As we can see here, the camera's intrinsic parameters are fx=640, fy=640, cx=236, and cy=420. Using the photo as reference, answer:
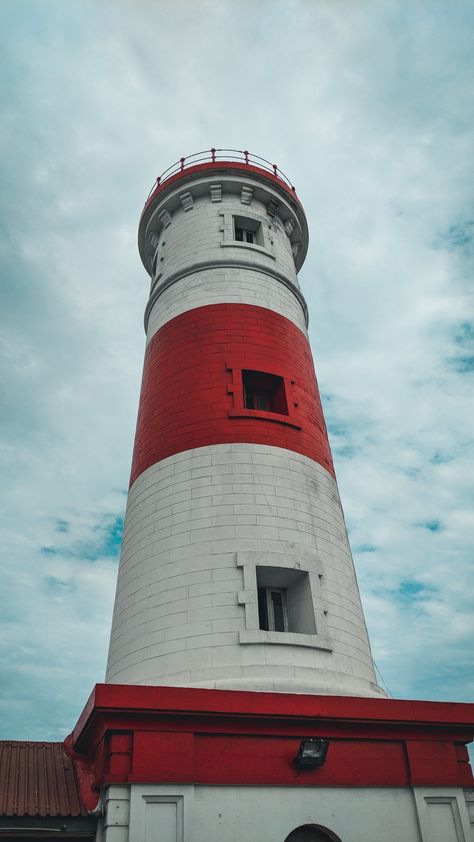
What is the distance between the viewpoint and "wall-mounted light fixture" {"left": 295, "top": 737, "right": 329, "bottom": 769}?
29.7ft

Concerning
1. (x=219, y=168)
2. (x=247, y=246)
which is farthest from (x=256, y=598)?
(x=219, y=168)

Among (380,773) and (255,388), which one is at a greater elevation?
(255,388)

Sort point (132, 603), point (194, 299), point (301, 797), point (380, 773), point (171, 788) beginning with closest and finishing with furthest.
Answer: point (171, 788)
point (301, 797)
point (380, 773)
point (132, 603)
point (194, 299)

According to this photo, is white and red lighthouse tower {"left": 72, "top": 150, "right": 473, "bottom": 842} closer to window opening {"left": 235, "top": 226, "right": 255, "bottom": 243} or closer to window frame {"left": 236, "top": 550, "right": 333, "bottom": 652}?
window frame {"left": 236, "top": 550, "right": 333, "bottom": 652}

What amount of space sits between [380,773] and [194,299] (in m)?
10.5

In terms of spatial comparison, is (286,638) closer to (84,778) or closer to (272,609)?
(272,609)

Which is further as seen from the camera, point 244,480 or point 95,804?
point 244,480

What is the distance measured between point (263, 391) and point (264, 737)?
726 cm

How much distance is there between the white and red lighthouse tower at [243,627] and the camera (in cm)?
865

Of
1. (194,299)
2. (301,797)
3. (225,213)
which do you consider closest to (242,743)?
(301,797)

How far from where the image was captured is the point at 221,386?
43.7ft

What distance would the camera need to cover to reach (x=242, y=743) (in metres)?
9.09

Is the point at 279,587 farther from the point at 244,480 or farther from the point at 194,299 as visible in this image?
the point at 194,299

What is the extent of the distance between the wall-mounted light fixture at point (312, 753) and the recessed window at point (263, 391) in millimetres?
6597
